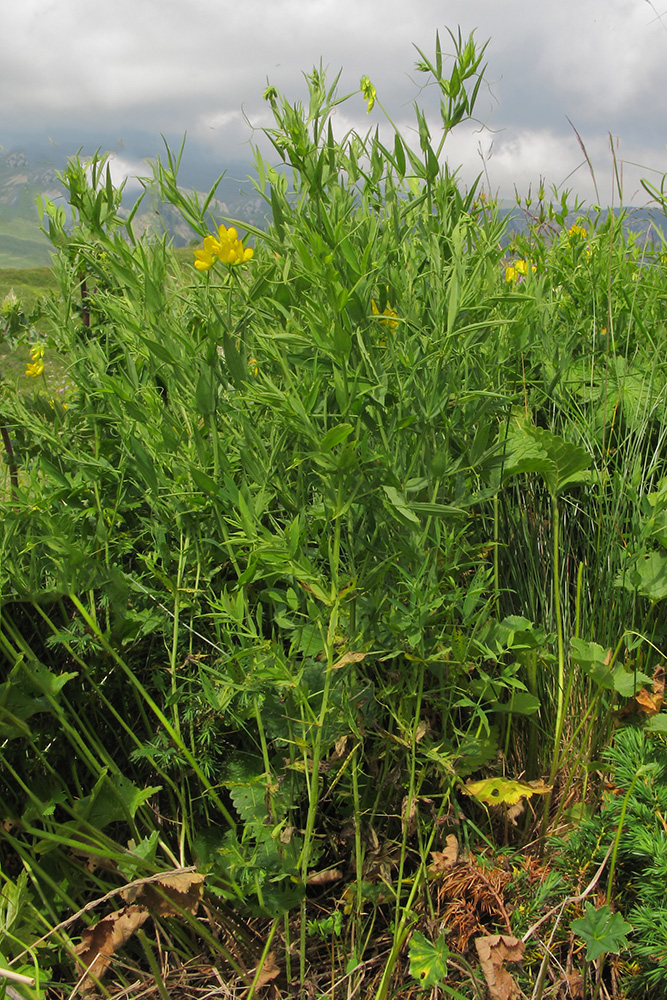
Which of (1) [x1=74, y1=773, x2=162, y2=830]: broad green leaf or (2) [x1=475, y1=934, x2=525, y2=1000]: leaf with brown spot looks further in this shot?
(1) [x1=74, y1=773, x2=162, y2=830]: broad green leaf

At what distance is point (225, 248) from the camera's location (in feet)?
3.35

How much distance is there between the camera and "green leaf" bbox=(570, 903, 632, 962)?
0.86 metres

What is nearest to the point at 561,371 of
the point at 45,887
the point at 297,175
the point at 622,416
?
the point at 622,416

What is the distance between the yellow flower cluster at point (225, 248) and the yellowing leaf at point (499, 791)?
866 mm

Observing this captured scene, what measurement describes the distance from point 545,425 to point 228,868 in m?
1.13

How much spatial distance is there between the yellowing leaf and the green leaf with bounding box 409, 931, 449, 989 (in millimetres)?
205

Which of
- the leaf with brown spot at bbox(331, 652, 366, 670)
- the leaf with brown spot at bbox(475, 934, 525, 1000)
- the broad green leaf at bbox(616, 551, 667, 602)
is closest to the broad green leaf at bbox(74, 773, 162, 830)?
the leaf with brown spot at bbox(331, 652, 366, 670)

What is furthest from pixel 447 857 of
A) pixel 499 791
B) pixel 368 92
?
pixel 368 92

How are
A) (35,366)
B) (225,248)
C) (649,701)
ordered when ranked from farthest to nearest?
(35,366), (649,701), (225,248)

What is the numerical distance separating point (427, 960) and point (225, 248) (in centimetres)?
101

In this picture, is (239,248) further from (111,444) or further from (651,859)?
(651,859)

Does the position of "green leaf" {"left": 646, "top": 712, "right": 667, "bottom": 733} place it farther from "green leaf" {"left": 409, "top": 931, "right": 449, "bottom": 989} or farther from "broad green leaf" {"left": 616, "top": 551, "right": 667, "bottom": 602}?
"green leaf" {"left": 409, "top": 931, "right": 449, "bottom": 989}

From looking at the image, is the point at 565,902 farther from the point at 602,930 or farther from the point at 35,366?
the point at 35,366

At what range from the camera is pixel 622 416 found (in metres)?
1.48
